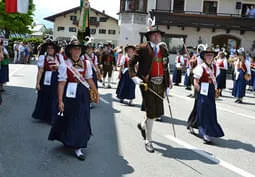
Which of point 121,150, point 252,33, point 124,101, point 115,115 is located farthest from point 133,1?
point 121,150

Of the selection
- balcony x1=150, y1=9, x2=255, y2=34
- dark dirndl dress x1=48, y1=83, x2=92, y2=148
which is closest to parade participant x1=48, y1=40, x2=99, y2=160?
dark dirndl dress x1=48, y1=83, x2=92, y2=148

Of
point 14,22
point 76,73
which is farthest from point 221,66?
point 14,22

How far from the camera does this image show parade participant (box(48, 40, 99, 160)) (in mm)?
5461

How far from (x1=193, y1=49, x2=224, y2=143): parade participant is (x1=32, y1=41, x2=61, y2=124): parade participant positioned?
3.03 meters

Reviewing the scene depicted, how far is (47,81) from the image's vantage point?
7.90 metres

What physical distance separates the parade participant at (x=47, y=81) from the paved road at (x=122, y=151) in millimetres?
306

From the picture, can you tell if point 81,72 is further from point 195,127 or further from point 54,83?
point 195,127

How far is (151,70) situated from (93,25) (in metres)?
58.4

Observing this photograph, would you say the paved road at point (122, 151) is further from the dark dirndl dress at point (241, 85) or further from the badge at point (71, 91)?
the dark dirndl dress at point (241, 85)

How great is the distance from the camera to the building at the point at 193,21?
105 feet

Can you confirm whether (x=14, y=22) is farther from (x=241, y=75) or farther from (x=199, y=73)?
(x=199, y=73)

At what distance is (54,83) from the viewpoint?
791 cm

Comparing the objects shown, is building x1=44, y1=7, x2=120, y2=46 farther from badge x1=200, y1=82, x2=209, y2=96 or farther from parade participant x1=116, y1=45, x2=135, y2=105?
badge x1=200, y1=82, x2=209, y2=96

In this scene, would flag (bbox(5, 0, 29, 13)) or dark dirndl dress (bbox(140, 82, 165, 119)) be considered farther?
flag (bbox(5, 0, 29, 13))
